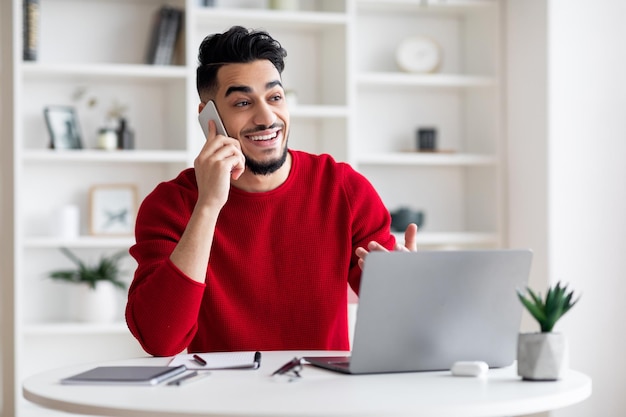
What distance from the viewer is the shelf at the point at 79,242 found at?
3.72m

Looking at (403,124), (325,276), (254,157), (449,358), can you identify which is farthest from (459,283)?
(403,124)

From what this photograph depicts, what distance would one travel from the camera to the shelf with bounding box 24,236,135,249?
372 cm

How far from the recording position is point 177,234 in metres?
2.14

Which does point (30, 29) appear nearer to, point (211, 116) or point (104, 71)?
point (104, 71)

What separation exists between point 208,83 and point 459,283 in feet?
3.51

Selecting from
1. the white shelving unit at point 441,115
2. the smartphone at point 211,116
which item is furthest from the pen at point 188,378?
the white shelving unit at point 441,115

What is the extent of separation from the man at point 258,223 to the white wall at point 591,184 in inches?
68.4

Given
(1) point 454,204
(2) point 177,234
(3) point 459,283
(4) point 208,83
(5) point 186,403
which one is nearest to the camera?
(5) point 186,403

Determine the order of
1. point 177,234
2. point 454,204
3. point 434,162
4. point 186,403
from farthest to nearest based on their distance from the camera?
point 454,204
point 434,162
point 177,234
point 186,403

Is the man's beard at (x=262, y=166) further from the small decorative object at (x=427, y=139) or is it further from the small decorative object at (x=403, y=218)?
the small decorative object at (x=427, y=139)

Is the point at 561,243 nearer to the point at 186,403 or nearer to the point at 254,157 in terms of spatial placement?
the point at 254,157

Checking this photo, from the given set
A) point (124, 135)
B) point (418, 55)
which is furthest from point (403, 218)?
point (124, 135)

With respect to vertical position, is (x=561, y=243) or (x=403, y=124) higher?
(x=403, y=124)

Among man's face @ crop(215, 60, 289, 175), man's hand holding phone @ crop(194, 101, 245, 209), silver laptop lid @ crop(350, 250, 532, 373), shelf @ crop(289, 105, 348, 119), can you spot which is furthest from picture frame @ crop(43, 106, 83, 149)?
silver laptop lid @ crop(350, 250, 532, 373)
